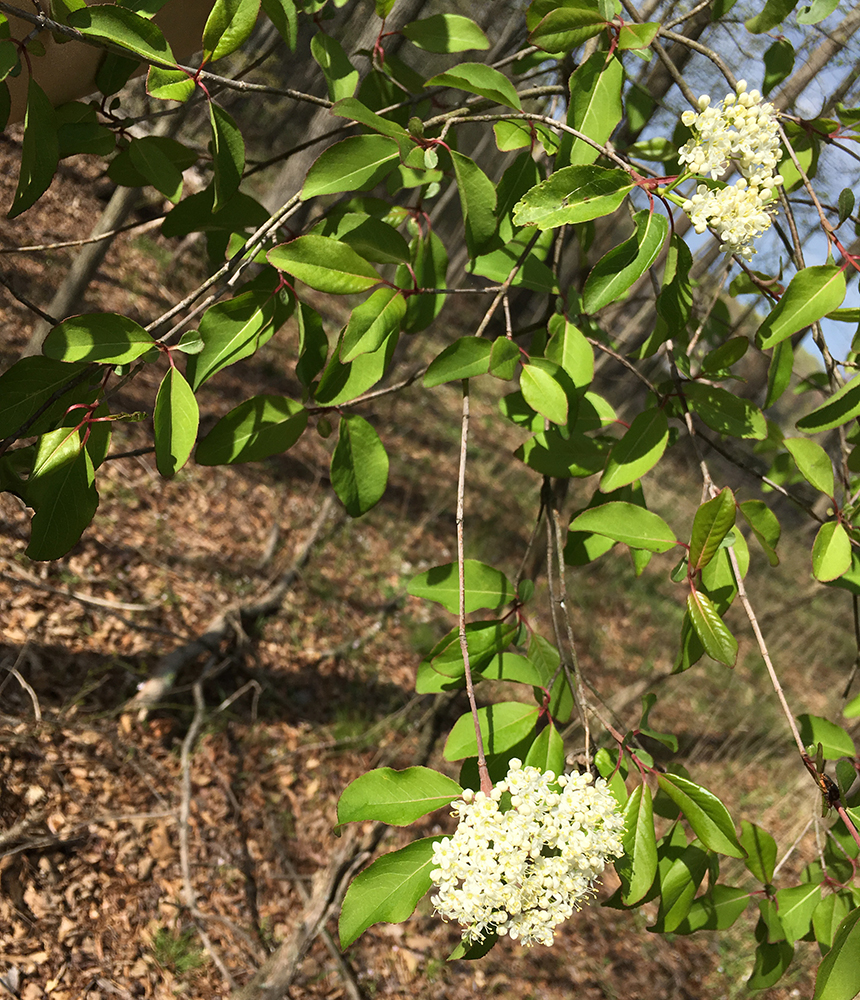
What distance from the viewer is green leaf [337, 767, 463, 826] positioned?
2.53 ft

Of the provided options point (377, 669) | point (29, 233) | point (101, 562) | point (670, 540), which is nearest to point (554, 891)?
point (670, 540)

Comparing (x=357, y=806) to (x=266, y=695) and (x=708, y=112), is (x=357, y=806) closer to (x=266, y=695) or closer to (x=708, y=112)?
(x=708, y=112)

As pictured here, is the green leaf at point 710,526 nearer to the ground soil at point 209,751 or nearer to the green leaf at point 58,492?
the green leaf at point 58,492

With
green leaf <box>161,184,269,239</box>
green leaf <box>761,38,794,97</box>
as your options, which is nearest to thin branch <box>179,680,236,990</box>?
green leaf <box>161,184,269,239</box>

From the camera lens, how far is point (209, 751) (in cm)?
288

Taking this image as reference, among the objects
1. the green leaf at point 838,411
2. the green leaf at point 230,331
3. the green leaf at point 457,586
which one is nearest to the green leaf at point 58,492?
the green leaf at point 230,331

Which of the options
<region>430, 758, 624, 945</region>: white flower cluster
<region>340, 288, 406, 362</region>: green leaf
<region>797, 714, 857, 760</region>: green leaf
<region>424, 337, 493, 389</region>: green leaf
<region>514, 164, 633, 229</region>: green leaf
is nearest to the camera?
<region>430, 758, 624, 945</region>: white flower cluster

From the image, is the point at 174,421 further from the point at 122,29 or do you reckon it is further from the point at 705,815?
the point at 705,815

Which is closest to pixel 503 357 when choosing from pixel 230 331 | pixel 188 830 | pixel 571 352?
pixel 571 352

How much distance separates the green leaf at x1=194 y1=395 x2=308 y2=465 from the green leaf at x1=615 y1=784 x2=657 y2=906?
70 centimetres

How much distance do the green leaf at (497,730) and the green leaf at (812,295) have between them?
0.62m

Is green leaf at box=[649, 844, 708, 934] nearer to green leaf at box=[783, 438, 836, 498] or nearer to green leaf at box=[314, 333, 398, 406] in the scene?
green leaf at box=[783, 438, 836, 498]

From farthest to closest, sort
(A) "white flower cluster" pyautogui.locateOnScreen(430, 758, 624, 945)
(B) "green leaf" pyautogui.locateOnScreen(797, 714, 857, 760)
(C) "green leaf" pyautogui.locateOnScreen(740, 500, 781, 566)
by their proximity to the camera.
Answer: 1. (B) "green leaf" pyautogui.locateOnScreen(797, 714, 857, 760)
2. (C) "green leaf" pyautogui.locateOnScreen(740, 500, 781, 566)
3. (A) "white flower cluster" pyautogui.locateOnScreen(430, 758, 624, 945)

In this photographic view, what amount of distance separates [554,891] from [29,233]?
5.53 meters
